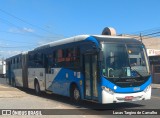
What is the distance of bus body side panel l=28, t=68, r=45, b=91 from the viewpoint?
21906 millimetres

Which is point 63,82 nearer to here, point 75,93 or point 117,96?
point 75,93

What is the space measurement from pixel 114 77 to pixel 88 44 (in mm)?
2041

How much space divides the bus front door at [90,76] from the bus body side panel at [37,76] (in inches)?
244

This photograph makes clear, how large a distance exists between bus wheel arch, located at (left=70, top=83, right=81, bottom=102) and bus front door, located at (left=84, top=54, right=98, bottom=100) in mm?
825

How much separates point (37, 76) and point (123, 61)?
30.5 ft

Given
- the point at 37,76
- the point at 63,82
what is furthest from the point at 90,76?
the point at 37,76

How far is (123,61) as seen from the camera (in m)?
15.0

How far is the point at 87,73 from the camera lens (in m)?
15.8

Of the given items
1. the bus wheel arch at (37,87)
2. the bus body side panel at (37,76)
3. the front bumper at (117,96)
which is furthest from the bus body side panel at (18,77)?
the front bumper at (117,96)

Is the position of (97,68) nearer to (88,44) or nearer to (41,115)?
(88,44)

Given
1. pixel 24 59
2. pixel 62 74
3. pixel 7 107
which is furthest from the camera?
pixel 24 59

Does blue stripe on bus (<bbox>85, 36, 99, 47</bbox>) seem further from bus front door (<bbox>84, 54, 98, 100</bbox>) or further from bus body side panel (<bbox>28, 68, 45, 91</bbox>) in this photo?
bus body side panel (<bbox>28, 68, 45, 91</bbox>)

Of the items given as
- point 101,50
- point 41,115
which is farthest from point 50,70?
point 41,115

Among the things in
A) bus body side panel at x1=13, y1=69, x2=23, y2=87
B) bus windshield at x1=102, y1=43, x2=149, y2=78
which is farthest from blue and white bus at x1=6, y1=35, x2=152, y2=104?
bus body side panel at x1=13, y1=69, x2=23, y2=87
